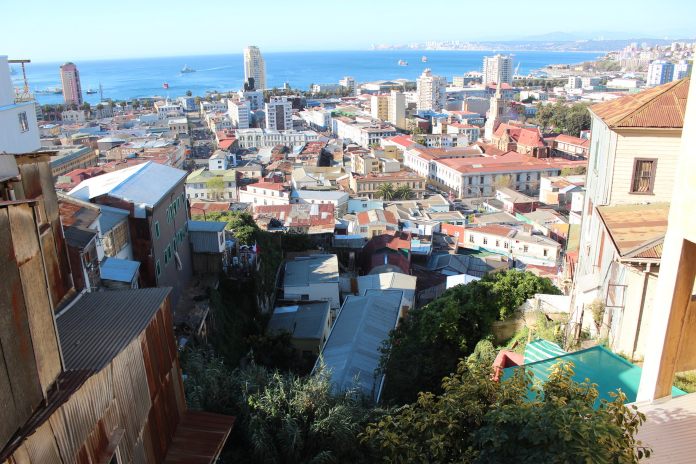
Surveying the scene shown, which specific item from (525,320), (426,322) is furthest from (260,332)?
(525,320)

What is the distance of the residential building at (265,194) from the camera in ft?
104

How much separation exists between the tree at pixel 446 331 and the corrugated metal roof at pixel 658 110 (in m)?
2.67

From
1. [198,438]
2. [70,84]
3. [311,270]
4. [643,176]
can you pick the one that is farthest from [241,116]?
[198,438]

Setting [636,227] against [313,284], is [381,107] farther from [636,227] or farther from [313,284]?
[636,227]

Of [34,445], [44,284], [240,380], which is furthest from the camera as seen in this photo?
[240,380]

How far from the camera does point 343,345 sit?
33.5 ft

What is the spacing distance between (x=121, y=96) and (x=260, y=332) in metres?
118

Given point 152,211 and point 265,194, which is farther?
point 265,194

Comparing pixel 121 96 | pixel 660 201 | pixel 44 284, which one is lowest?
pixel 121 96

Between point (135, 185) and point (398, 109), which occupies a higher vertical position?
point (135, 185)

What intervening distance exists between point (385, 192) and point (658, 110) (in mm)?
27722

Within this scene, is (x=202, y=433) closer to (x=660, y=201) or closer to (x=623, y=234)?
(x=623, y=234)

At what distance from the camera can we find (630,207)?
6836 mm

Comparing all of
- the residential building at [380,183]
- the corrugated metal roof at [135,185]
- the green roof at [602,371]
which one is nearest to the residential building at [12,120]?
the corrugated metal roof at [135,185]
